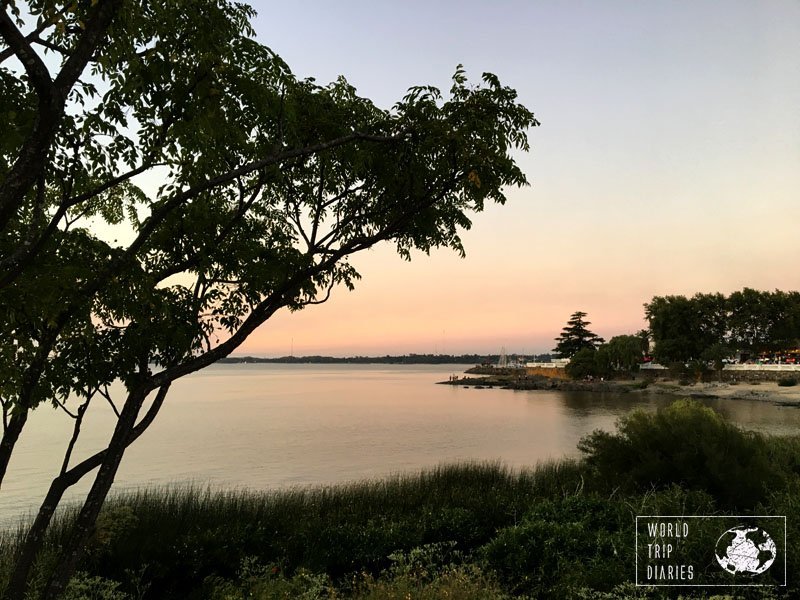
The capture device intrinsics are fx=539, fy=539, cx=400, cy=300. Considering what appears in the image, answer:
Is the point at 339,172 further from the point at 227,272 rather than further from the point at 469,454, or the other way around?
the point at 469,454

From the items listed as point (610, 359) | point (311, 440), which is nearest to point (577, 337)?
point (610, 359)

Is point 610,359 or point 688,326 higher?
point 688,326

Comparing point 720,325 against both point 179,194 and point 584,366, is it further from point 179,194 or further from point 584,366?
point 179,194

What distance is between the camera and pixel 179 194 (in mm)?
5828

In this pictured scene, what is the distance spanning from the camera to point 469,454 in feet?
96.4

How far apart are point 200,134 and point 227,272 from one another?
225 centimetres

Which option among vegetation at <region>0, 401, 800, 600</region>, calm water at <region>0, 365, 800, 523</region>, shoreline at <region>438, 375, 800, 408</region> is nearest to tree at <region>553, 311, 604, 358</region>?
shoreline at <region>438, 375, 800, 408</region>

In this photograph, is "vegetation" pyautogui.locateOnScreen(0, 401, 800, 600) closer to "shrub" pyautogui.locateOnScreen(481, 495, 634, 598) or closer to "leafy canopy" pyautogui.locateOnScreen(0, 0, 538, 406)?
"shrub" pyautogui.locateOnScreen(481, 495, 634, 598)

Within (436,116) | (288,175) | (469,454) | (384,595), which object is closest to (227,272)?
(288,175)

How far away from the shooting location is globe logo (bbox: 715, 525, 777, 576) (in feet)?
23.2

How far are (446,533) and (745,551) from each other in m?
5.09

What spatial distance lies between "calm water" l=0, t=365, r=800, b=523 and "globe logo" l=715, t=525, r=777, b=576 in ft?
54.9

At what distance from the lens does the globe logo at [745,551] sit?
7.08m

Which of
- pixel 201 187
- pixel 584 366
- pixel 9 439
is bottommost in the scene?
pixel 584 366
